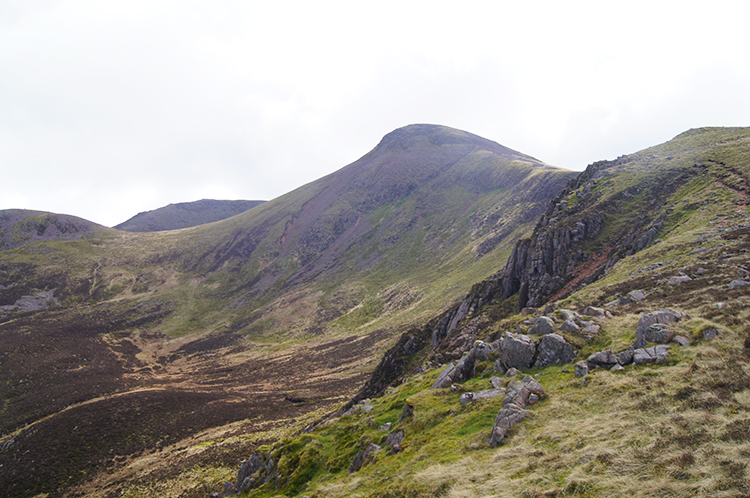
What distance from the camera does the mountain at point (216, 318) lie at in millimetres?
45906

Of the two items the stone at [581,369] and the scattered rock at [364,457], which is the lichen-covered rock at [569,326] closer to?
the stone at [581,369]

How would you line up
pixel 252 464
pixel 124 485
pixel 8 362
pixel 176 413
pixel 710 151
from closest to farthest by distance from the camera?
1. pixel 252 464
2. pixel 124 485
3. pixel 710 151
4. pixel 176 413
5. pixel 8 362

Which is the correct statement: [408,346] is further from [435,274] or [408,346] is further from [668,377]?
[435,274]

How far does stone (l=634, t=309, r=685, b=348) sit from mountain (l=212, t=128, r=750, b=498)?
0.07 meters

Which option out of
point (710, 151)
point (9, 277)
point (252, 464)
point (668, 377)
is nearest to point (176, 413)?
point (252, 464)

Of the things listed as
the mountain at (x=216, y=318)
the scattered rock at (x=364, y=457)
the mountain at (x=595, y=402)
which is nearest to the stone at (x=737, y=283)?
the mountain at (x=595, y=402)

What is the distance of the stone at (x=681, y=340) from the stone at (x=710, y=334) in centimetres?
61

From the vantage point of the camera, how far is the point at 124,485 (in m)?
36.2

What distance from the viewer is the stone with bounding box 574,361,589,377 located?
14.5 m

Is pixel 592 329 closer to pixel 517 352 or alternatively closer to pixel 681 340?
pixel 681 340

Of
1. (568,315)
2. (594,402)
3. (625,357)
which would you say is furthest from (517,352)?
(594,402)

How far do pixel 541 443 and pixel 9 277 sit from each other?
20068 centimetres

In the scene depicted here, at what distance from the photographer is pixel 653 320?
51.0 feet

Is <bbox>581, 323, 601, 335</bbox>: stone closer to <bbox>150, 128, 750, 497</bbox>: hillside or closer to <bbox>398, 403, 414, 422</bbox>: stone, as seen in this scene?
<bbox>150, 128, 750, 497</bbox>: hillside
